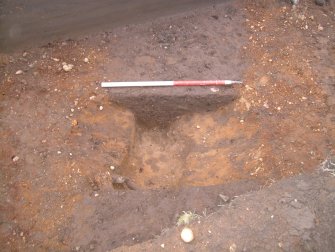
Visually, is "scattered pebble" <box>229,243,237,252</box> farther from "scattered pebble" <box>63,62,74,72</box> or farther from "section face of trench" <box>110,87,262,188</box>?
"scattered pebble" <box>63,62,74,72</box>

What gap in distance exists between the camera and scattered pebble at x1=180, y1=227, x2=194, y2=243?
2.70m

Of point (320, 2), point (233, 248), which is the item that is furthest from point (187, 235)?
point (320, 2)

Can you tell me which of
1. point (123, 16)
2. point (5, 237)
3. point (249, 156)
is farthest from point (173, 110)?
point (5, 237)

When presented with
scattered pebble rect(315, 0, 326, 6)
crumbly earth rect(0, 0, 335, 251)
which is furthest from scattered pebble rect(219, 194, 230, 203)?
scattered pebble rect(315, 0, 326, 6)

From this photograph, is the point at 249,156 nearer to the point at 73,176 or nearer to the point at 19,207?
the point at 73,176

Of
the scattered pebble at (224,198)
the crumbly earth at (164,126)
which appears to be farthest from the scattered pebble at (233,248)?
the scattered pebble at (224,198)

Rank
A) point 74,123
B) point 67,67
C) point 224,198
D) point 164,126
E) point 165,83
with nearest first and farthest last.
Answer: point 224,198 < point 74,123 < point 165,83 < point 67,67 < point 164,126

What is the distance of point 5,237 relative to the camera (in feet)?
10.6

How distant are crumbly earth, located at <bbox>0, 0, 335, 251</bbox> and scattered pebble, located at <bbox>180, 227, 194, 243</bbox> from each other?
0.15 meters

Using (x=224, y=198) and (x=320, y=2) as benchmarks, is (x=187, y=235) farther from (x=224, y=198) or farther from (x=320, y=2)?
(x=320, y=2)

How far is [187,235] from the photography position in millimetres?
2713

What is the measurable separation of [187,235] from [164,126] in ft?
5.79

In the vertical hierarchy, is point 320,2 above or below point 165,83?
above

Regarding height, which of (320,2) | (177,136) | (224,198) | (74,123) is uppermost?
(320,2)
